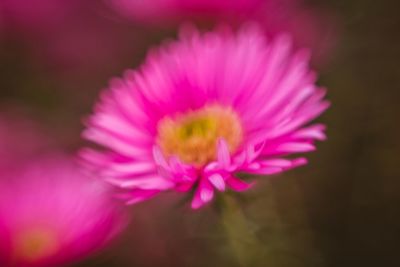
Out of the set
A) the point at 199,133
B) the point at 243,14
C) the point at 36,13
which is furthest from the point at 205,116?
the point at 36,13

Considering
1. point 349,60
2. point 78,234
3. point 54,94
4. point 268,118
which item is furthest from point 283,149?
point 54,94

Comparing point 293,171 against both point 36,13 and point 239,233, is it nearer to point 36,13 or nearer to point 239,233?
point 239,233

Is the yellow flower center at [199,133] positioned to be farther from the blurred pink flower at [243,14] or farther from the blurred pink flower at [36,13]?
the blurred pink flower at [36,13]

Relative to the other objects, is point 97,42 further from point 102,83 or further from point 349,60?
point 349,60

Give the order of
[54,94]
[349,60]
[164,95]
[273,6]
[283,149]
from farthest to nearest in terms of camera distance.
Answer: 1. [54,94]
2. [349,60]
3. [273,6]
4. [164,95]
5. [283,149]

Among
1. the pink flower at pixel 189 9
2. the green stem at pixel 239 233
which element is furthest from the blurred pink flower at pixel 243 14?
the green stem at pixel 239 233

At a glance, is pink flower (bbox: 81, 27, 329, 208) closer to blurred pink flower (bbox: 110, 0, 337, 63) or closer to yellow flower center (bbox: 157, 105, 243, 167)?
yellow flower center (bbox: 157, 105, 243, 167)
